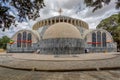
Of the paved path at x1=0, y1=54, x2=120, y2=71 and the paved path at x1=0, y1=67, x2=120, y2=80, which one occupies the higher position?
the paved path at x1=0, y1=54, x2=120, y2=71

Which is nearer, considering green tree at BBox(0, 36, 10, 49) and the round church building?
the round church building

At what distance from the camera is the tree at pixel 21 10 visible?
245 inches

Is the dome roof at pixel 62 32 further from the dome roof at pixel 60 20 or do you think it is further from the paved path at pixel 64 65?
the dome roof at pixel 60 20

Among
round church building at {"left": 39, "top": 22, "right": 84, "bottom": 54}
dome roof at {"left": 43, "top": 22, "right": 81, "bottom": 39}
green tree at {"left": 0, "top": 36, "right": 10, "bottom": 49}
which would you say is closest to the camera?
round church building at {"left": 39, "top": 22, "right": 84, "bottom": 54}

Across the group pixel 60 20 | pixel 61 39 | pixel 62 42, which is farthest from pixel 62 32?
pixel 60 20

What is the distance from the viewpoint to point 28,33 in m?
45.4

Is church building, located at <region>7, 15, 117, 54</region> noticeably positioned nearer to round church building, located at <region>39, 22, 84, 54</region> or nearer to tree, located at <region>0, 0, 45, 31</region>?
round church building, located at <region>39, 22, 84, 54</region>

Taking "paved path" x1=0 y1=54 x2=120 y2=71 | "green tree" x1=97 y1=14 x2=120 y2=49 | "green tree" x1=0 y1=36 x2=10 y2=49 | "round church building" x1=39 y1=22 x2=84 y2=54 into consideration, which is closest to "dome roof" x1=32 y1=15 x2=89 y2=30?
"green tree" x1=97 y1=14 x2=120 y2=49

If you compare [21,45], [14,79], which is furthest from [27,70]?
[21,45]

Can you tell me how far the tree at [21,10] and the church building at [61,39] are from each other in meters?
18.2

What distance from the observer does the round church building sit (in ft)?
82.5

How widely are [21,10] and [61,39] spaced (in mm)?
18747

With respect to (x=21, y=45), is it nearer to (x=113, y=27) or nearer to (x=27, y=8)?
(x=113, y=27)

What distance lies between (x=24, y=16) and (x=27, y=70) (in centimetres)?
380
